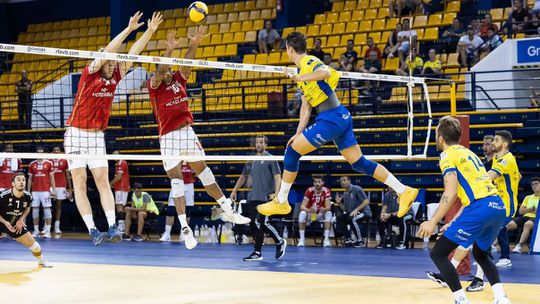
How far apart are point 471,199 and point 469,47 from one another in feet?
42.4

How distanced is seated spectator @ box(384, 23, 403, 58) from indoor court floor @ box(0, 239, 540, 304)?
6482mm

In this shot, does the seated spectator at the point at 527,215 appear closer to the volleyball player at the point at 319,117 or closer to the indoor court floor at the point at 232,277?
the indoor court floor at the point at 232,277

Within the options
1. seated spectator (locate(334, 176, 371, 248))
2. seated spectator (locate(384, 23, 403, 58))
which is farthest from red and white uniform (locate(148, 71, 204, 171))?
seated spectator (locate(384, 23, 403, 58))

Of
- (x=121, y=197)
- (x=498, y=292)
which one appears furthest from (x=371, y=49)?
(x=498, y=292)

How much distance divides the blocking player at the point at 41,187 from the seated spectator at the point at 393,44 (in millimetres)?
8800

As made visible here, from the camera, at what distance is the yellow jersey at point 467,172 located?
773cm

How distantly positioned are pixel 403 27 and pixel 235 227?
22.1ft

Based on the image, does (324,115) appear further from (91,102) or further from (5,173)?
(5,173)

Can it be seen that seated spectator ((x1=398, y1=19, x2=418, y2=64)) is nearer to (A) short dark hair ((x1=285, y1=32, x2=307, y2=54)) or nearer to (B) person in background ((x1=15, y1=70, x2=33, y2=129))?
(B) person in background ((x1=15, y1=70, x2=33, y2=129))

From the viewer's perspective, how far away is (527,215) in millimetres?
16047

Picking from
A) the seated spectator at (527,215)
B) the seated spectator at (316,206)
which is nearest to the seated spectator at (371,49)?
the seated spectator at (316,206)

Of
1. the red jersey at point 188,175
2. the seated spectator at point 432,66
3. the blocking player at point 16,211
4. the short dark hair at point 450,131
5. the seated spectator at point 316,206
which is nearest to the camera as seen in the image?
the short dark hair at point 450,131

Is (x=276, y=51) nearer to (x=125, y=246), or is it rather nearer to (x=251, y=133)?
(x=251, y=133)

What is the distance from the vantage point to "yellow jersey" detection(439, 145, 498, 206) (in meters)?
7.73
